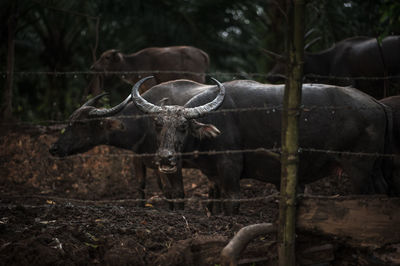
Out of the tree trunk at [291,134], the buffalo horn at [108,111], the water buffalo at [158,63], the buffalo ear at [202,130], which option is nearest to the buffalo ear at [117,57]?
the water buffalo at [158,63]

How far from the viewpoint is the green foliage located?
1016 centimetres

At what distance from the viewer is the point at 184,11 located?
42.0 ft

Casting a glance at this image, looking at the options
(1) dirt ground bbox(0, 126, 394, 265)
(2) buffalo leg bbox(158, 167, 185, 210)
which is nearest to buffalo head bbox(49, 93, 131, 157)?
(1) dirt ground bbox(0, 126, 394, 265)

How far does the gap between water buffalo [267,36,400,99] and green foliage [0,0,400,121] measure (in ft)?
3.74

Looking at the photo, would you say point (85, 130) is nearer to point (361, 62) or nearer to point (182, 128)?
point (182, 128)

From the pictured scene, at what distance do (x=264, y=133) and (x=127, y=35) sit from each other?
29.4 ft

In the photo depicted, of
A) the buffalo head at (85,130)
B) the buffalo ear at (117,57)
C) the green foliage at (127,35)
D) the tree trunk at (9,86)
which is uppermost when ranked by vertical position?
the green foliage at (127,35)

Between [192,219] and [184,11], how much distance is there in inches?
380

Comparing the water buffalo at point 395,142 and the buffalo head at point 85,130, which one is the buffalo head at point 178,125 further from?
the water buffalo at point 395,142

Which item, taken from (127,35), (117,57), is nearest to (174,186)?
(117,57)

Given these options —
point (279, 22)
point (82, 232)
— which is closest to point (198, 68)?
point (279, 22)

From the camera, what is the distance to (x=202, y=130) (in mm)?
4691

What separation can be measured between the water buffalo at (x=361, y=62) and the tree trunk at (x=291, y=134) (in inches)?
153

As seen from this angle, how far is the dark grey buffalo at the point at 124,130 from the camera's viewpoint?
18.6ft
